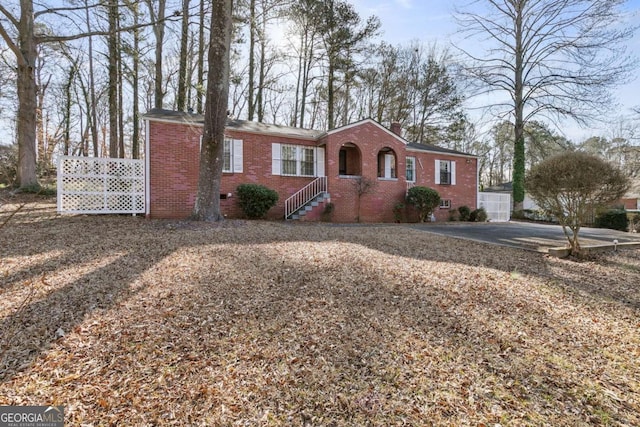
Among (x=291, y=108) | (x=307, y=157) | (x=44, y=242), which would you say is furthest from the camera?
(x=291, y=108)

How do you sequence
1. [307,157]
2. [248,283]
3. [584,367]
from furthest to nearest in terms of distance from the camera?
[307,157]
[248,283]
[584,367]

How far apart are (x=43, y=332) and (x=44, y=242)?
414 cm

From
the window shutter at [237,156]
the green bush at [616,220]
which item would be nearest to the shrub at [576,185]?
the window shutter at [237,156]

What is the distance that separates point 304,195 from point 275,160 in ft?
5.84

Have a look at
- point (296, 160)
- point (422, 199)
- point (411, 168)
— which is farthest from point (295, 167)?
point (411, 168)

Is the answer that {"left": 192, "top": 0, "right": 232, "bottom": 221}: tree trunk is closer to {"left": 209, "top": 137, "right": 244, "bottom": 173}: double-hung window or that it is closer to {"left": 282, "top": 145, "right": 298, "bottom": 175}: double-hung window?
{"left": 209, "top": 137, "right": 244, "bottom": 173}: double-hung window

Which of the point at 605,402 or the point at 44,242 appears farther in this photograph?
the point at 44,242

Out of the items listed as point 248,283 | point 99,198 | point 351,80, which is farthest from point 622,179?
point 351,80

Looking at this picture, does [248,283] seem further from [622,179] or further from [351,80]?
[351,80]

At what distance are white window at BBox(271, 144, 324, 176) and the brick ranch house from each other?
0.04 m

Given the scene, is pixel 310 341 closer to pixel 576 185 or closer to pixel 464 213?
pixel 576 185

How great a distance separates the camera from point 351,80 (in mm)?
19141

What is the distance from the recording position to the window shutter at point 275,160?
11.6 m

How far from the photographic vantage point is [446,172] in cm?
1559
